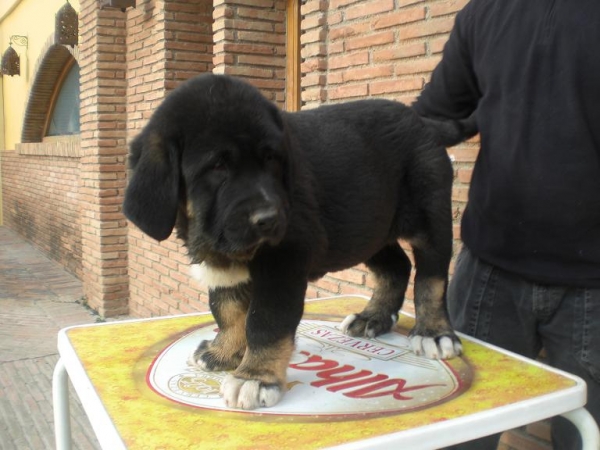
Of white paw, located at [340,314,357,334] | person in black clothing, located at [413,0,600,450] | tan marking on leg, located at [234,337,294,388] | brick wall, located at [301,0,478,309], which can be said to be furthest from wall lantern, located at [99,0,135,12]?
tan marking on leg, located at [234,337,294,388]

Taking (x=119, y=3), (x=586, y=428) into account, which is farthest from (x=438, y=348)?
(x=119, y=3)

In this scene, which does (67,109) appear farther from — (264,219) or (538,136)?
(264,219)

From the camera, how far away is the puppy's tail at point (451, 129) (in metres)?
2.69

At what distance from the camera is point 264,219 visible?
1851 millimetres

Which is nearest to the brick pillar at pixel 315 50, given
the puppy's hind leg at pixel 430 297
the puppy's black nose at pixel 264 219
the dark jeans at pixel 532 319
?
the dark jeans at pixel 532 319

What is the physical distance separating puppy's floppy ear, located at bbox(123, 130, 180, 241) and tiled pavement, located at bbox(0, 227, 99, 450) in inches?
153

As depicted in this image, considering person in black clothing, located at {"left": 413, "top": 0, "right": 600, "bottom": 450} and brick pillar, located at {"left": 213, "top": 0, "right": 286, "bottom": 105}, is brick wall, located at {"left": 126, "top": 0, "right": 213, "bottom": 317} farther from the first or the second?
person in black clothing, located at {"left": 413, "top": 0, "right": 600, "bottom": 450}

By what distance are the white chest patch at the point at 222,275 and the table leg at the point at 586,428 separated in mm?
1162

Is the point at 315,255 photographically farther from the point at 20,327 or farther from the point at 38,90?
the point at 38,90

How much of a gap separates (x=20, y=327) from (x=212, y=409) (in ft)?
24.3

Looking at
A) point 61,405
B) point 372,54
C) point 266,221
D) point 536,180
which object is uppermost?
point 372,54

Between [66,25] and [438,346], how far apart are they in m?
10.4

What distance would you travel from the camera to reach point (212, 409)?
2.00 metres

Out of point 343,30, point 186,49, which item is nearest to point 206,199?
point 343,30
